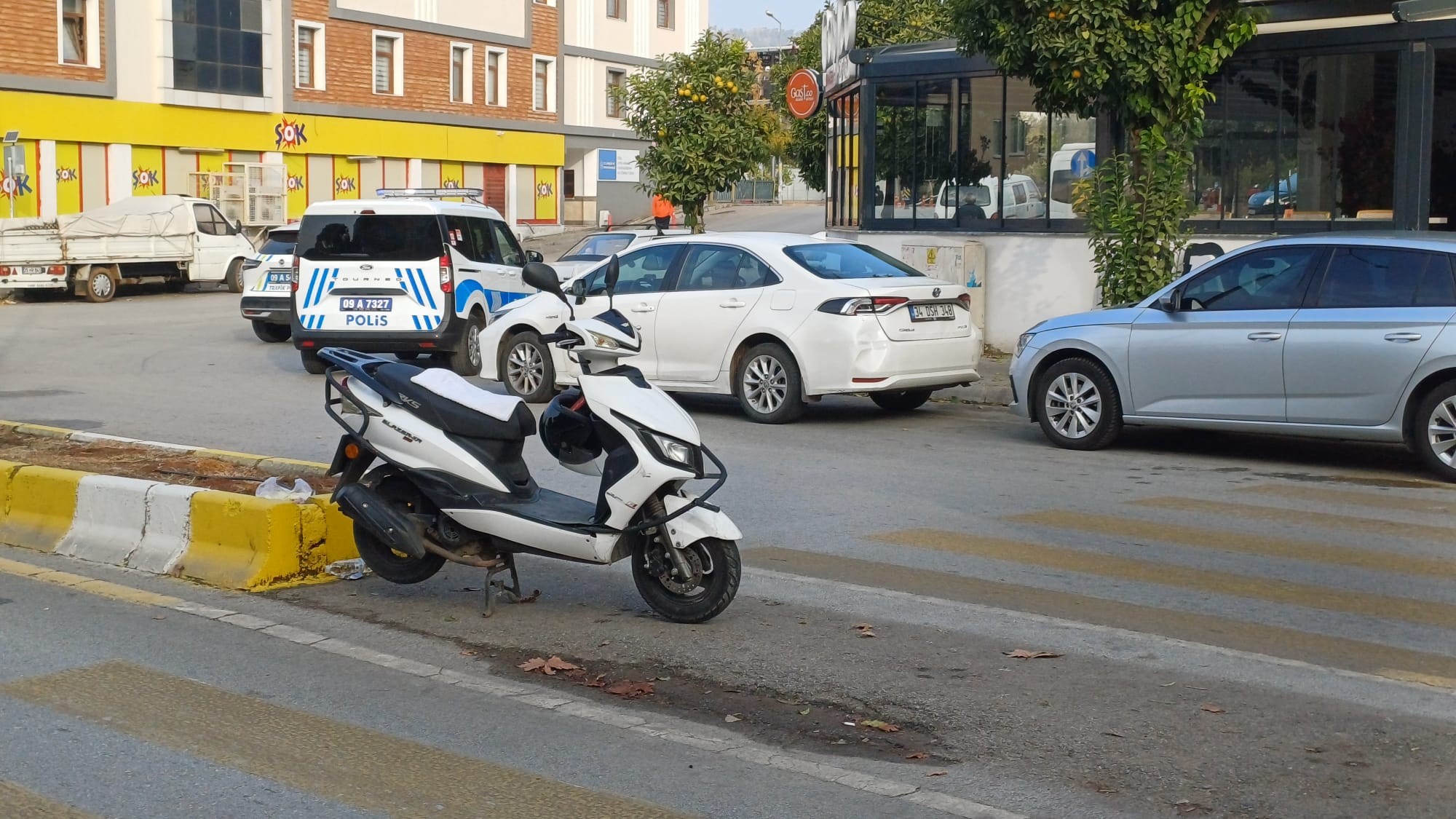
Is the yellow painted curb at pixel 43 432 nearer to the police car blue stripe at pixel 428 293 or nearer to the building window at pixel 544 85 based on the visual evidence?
the police car blue stripe at pixel 428 293

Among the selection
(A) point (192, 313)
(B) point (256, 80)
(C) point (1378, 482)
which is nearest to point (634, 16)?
(B) point (256, 80)

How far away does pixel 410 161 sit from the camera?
5331cm

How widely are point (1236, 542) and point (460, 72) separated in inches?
1966

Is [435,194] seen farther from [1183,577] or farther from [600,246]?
[1183,577]

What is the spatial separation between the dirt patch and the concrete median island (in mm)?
43

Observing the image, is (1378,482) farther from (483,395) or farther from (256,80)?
(256,80)

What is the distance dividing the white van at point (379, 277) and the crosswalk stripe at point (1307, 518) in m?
8.28

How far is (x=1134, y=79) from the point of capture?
1538 centimetres

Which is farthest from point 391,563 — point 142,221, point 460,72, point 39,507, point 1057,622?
point 460,72

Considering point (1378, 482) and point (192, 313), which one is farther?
point (192, 313)

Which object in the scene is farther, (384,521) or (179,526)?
(179,526)

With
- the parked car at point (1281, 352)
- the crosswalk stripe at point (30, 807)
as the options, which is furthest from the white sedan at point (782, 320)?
the crosswalk stripe at point (30, 807)

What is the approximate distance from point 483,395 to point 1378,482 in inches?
266

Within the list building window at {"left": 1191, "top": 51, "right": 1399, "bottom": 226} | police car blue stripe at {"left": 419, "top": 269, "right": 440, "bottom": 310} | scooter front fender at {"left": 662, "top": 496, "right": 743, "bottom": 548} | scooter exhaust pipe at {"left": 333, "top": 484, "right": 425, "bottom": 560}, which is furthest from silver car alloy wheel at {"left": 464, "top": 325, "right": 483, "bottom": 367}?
scooter front fender at {"left": 662, "top": 496, "right": 743, "bottom": 548}
